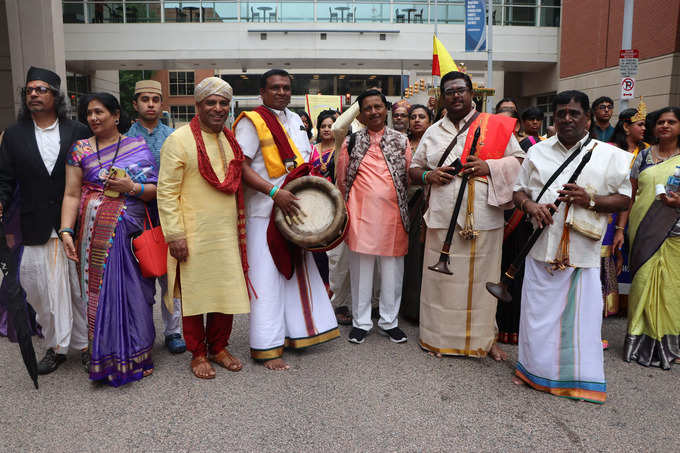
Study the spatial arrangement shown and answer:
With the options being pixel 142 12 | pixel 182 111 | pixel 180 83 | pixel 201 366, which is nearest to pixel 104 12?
pixel 142 12

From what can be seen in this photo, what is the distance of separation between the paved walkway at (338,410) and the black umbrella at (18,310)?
0.77 ft

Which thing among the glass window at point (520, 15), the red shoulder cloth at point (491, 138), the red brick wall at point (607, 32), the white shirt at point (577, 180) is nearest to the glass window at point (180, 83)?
the glass window at point (520, 15)

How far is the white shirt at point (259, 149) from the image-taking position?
149 inches

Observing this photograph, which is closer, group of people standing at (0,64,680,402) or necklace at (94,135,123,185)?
group of people standing at (0,64,680,402)

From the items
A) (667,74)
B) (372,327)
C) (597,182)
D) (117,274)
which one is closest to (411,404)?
(372,327)

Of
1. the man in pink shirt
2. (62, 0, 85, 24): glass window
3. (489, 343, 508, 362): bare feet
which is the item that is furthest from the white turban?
(62, 0, 85, 24): glass window

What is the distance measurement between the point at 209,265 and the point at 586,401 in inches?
104

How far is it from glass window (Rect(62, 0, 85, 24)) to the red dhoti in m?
24.8

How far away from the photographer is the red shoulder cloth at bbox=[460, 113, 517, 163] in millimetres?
3855

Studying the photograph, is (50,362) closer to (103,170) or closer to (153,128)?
(103,170)

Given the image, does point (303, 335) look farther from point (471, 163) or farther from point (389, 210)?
point (471, 163)

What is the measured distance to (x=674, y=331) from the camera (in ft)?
12.7

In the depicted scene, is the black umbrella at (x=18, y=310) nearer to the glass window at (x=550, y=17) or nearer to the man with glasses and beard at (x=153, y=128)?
the man with glasses and beard at (x=153, y=128)

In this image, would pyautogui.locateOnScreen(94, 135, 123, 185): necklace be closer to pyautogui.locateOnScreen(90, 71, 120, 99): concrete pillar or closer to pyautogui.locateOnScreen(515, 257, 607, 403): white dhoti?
pyautogui.locateOnScreen(515, 257, 607, 403): white dhoti
